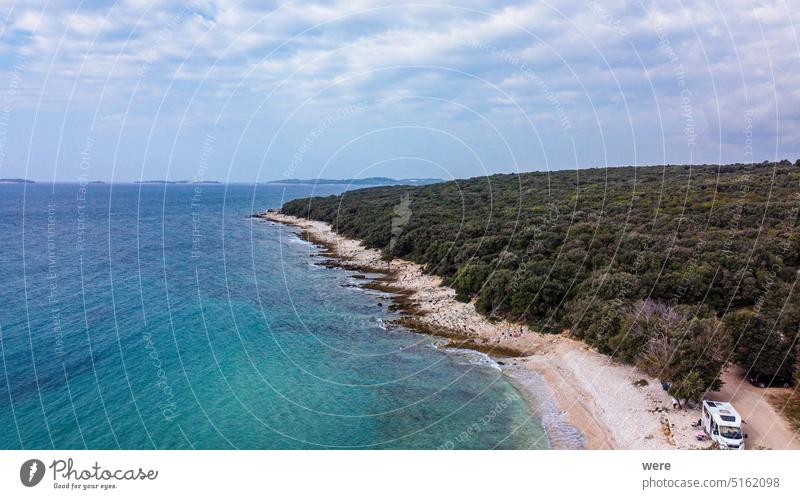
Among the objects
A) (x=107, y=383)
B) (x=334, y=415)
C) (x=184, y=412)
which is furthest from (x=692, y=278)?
(x=107, y=383)

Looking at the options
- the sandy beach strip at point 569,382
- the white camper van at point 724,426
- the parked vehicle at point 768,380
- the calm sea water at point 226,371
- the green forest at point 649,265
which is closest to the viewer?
the white camper van at point 724,426

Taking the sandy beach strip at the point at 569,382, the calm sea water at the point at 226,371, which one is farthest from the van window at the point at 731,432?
the calm sea water at the point at 226,371

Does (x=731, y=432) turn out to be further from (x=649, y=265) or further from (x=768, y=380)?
(x=649, y=265)

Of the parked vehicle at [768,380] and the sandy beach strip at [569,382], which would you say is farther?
the parked vehicle at [768,380]

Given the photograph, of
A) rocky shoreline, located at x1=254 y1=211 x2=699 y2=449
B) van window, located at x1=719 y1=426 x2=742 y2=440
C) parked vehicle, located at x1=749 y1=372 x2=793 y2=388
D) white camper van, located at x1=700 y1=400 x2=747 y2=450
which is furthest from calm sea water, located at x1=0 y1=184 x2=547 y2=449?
parked vehicle, located at x1=749 y1=372 x2=793 y2=388

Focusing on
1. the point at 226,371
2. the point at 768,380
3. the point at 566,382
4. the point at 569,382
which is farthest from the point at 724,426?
the point at 226,371

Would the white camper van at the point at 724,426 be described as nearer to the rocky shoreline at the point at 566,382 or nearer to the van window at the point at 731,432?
the van window at the point at 731,432
